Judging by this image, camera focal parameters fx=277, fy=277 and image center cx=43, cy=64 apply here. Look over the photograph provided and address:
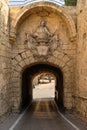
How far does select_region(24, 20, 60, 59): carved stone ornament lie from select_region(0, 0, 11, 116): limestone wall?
1393mm

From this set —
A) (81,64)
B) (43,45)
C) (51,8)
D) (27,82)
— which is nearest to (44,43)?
(43,45)

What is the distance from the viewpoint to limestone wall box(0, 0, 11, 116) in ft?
41.7

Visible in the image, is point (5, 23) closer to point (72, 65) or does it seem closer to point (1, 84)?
point (1, 84)

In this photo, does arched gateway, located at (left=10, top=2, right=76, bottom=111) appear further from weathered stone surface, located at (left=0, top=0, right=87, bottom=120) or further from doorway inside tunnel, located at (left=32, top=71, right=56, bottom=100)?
doorway inside tunnel, located at (left=32, top=71, right=56, bottom=100)

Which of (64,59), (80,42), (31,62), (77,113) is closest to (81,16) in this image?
(80,42)

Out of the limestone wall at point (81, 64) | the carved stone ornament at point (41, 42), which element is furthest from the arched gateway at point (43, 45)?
the limestone wall at point (81, 64)

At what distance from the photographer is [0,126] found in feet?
37.9

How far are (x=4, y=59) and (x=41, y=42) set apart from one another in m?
2.70

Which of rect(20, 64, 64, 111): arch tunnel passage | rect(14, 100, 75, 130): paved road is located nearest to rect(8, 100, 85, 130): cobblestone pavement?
rect(14, 100, 75, 130): paved road

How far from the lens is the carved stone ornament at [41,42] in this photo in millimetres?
15211

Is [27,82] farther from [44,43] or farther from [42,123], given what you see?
[42,123]

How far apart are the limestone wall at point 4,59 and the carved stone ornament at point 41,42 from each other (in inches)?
54.8

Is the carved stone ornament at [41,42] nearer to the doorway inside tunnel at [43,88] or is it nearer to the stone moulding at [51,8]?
the stone moulding at [51,8]

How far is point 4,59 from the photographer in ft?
44.1
